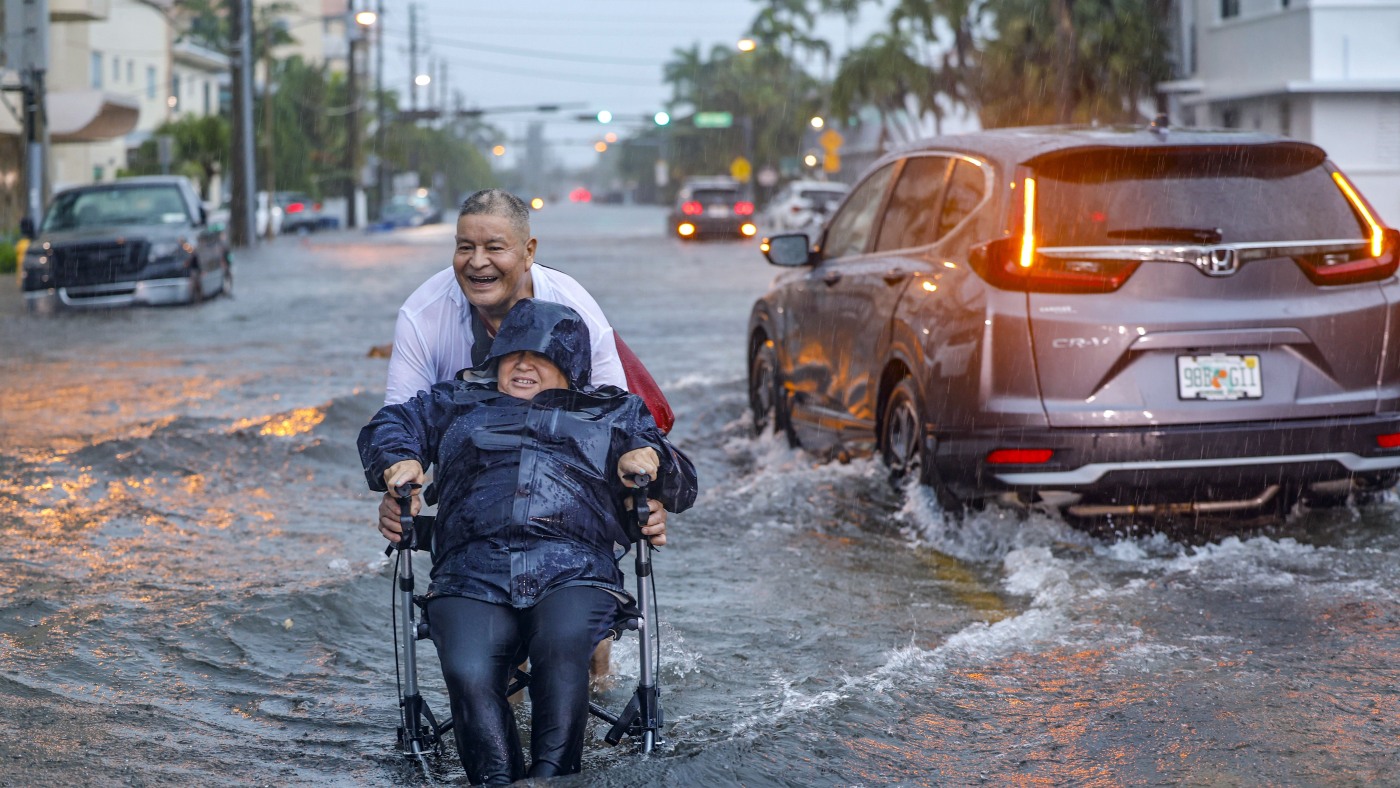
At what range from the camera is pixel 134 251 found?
72.9 feet

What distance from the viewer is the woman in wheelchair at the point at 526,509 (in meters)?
4.07

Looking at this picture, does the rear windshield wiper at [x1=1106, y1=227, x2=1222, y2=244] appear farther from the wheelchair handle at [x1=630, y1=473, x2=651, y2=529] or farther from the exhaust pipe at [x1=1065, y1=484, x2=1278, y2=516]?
the wheelchair handle at [x1=630, y1=473, x2=651, y2=529]

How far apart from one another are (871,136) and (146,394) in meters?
74.8

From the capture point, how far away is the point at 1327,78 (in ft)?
101

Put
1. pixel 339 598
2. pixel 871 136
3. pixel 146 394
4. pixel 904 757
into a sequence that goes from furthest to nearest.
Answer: pixel 871 136, pixel 146 394, pixel 339 598, pixel 904 757

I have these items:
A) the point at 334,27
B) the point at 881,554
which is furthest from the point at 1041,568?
the point at 334,27

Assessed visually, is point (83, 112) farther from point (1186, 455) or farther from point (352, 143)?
point (352, 143)

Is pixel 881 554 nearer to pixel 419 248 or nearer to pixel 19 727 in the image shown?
pixel 19 727

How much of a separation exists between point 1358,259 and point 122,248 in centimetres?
1795

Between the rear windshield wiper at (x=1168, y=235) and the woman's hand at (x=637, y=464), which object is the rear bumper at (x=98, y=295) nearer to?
the rear windshield wiper at (x=1168, y=235)

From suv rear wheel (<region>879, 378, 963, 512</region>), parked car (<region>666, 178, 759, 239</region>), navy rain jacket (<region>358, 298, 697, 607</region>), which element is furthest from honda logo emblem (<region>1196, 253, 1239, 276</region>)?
parked car (<region>666, 178, 759, 239</region>)

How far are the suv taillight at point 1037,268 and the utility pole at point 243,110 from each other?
1481 inches

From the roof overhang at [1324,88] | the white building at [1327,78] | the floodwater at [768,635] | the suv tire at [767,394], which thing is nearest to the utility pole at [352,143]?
the white building at [1327,78]

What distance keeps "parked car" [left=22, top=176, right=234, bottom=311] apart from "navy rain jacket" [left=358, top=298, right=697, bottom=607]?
18.8 meters
